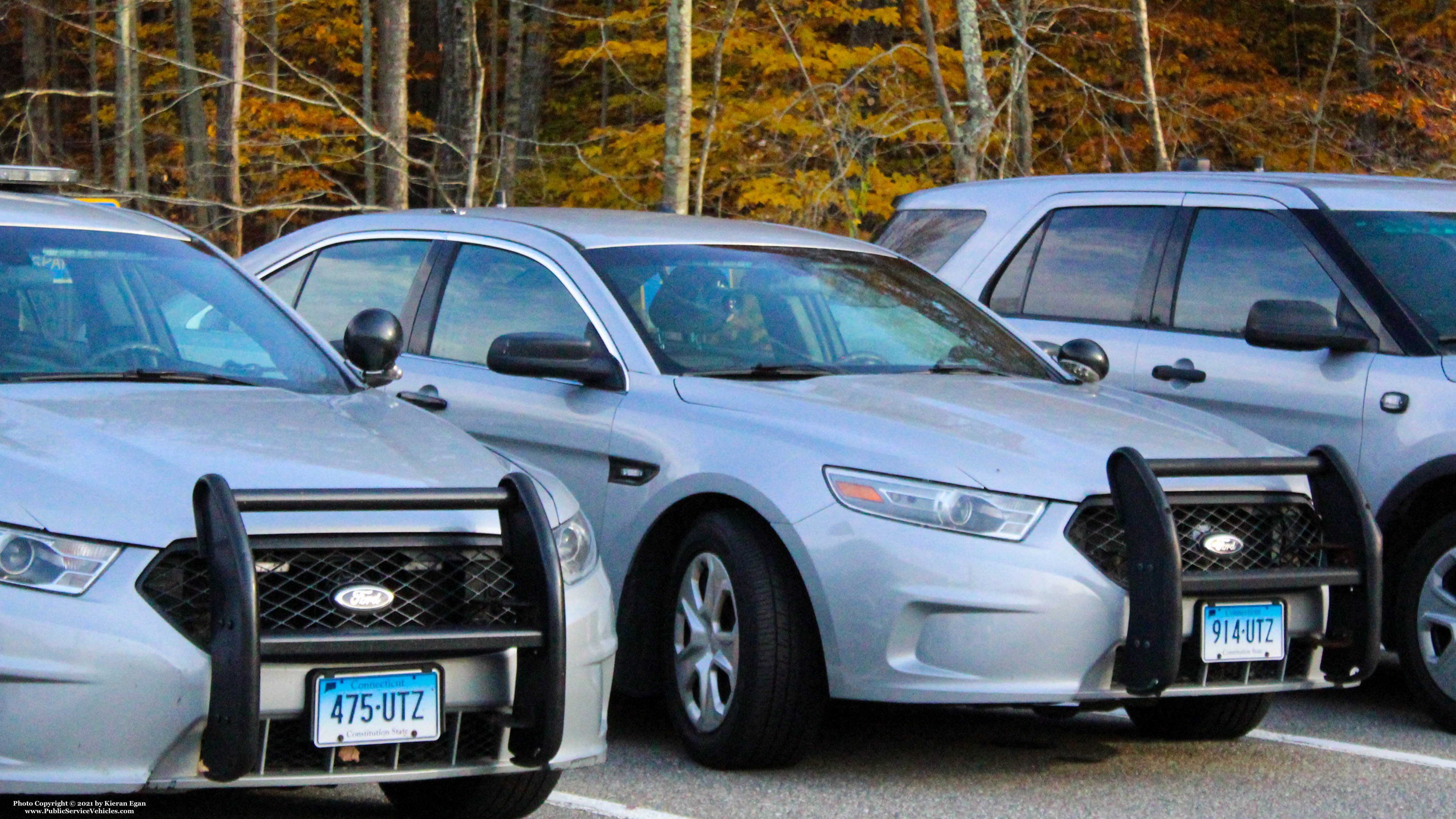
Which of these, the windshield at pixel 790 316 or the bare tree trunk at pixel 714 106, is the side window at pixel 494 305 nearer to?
the windshield at pixel 790 316

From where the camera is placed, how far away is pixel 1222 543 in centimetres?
554


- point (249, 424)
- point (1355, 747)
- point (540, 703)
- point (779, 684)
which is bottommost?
point (1355, 747)

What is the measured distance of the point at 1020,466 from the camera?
5.34m

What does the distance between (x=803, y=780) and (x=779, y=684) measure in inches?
13.3

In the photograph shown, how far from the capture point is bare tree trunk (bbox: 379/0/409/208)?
70.7 ft

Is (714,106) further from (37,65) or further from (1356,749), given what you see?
(37,65)

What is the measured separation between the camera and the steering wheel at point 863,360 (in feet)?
21.3

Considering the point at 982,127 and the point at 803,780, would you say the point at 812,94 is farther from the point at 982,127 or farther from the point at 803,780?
the point at 803,780

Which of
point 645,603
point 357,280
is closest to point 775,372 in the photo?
point 645,603

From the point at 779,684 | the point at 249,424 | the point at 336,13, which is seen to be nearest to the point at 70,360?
the point at 249,424

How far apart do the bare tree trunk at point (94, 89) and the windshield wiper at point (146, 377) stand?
2752 centimetres

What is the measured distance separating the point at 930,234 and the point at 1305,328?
2.43 metres

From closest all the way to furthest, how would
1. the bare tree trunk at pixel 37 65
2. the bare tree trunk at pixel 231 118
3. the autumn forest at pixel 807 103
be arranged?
the autumn forest at pixel 807 103
the bare tree trunk at pixel 231 118
the bare tree trunk at pixel 37 65

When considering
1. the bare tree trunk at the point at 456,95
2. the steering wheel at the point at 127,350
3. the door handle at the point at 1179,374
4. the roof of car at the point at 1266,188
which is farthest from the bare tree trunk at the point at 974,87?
the steering wheel at the point at 127,350
